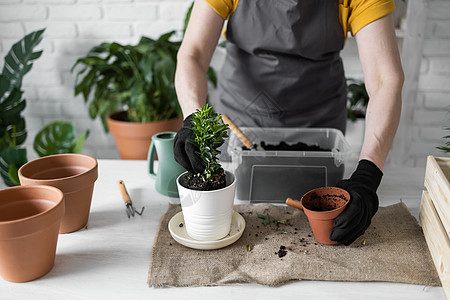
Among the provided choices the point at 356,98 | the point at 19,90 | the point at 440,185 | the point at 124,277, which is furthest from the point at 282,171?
the point at 19,90

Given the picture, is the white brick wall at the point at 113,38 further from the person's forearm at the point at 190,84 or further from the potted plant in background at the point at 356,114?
the person's forearm at the point at 190,84

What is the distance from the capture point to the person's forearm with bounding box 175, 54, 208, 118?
1.18 m

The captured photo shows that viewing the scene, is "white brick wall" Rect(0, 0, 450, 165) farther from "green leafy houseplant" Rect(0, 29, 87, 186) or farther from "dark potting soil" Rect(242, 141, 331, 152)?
"dark potting soil" Rect(242, 141, 331, 152)

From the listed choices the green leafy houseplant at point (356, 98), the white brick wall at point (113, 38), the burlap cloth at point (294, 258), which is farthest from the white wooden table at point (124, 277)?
the white brick wall at point (113, 38)

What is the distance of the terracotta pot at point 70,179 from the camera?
87 centimetres

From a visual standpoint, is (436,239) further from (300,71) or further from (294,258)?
(300,71)

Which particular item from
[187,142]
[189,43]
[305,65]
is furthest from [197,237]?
→ [305,65]

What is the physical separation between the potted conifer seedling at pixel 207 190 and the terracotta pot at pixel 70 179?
0.22 metres

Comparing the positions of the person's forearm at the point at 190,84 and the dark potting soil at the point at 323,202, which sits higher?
the person's forearm at the point at 190,84

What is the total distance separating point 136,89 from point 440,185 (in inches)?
69.1

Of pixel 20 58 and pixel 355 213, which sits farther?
pixel 20 58

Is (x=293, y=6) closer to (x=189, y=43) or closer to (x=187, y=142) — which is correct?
(x=189, y=43)

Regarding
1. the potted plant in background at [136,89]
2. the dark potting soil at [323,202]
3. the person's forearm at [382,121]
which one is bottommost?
the potted plant in background at [136,89]

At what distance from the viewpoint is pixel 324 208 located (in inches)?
35.0
